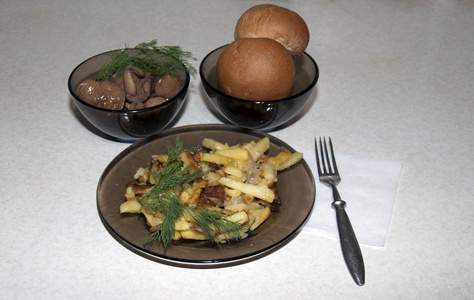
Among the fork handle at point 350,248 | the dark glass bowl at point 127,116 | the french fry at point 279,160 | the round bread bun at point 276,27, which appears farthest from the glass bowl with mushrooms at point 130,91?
the fork handle at point 350,248

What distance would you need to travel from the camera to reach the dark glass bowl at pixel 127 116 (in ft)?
4.14

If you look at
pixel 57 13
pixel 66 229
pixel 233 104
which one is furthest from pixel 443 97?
pixel 57 13

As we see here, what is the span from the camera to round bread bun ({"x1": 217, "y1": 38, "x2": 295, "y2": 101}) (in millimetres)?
1291

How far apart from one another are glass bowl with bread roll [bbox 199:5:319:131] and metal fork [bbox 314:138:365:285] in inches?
6.3

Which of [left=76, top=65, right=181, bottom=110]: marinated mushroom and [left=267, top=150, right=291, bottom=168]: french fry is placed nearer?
[left=267, top=150, right=291, bottom=168]: french fry

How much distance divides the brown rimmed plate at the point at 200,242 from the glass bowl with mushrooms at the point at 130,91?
0.08 meters

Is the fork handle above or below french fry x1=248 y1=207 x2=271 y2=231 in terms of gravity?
below

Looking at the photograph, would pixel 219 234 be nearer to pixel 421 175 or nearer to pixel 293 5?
pixel 421 175

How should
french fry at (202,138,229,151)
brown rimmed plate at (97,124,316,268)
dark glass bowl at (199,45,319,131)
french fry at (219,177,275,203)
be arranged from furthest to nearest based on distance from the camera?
dark glass bowl at (199,45,319,131)
french fry at (202,138,229,151)
french fry at (219,177,275,203)
brown rimmed plate at (97,124,316,268)

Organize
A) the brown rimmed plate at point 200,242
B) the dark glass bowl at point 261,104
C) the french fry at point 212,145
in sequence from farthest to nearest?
the dark glass bowl at point 261,104 < the french fry at point 212,145 < the brown rimmed plate at point 200,242

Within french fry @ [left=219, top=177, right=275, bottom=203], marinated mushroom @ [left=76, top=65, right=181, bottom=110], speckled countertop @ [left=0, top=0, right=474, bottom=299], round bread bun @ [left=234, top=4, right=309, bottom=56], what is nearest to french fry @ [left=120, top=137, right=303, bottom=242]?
french fry @ [left=219, top=177, right=275, bottom=203]

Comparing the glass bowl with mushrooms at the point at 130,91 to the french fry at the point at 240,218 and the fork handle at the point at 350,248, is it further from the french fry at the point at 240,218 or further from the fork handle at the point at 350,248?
the fork handle at the point at 350,248

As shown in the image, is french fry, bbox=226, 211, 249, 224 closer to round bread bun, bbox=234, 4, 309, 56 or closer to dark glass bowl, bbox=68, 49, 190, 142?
dark glass bowl, bbox=68, 49, 190, 142

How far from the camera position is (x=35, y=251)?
42.6 inches
